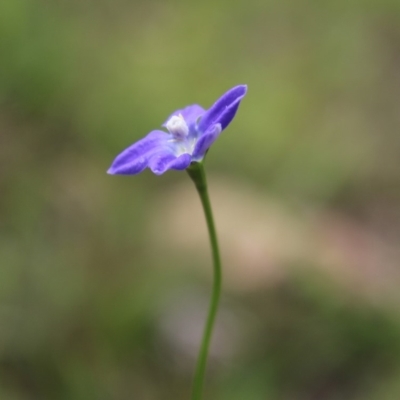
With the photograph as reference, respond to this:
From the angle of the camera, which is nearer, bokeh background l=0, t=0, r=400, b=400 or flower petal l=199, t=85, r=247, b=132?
flower petal l=199, t=85, r=247, b=132

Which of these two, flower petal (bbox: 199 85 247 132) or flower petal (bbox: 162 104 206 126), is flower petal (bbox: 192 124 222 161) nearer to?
flower petal (bbox: 199 85 247 132)

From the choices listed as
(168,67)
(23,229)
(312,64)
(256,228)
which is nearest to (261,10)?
(312,64)

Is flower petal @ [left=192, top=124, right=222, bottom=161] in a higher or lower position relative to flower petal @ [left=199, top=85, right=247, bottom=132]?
lower

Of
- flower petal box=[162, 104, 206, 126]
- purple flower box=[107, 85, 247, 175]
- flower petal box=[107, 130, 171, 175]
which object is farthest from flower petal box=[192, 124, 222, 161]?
flower petal box=[162, 104, 206, 126]

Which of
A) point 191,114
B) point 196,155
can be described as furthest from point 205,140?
point 191,114

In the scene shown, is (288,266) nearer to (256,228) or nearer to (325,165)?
(256,228)

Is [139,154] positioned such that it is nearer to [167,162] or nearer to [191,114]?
[167,162]
